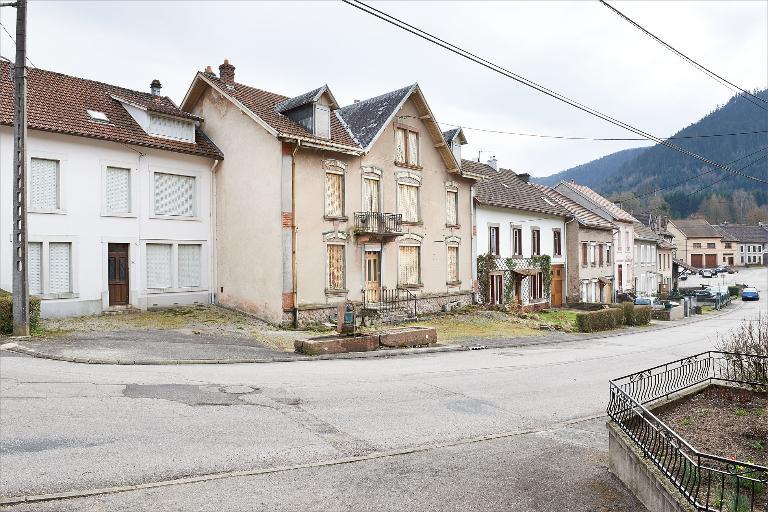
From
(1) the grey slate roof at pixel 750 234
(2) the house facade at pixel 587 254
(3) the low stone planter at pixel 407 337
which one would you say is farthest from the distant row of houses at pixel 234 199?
(1) the grey slate roof at pixel 750 234

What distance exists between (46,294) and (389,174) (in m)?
14.7

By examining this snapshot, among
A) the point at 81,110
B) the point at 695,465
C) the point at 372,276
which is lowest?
the point at 695,465

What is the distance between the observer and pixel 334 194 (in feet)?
76.9

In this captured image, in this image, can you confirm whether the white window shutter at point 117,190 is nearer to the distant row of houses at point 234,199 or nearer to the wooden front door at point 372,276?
the distant row of houses at point 234,199

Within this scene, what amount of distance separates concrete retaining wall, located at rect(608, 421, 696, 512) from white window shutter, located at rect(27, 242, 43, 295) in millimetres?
18913

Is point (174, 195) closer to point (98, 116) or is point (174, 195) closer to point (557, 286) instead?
point (98, 116)

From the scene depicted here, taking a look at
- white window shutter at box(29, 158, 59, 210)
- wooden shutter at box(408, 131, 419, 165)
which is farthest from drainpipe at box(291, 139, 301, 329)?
white window shutter at box(29, 158, 59, 210)

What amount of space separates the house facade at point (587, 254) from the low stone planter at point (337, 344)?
26421 mm

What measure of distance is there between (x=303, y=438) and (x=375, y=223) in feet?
54.1

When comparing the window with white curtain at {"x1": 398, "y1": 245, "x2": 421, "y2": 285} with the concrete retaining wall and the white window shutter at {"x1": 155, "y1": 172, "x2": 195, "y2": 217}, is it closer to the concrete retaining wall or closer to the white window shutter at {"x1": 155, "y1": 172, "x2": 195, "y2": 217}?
the white window shutter at {"x1": 155, "y1": 172, "x2": 195, "y2": 217}

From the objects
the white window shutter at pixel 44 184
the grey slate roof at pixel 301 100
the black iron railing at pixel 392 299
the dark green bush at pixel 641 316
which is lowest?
the dark green bush at pixel 641 316

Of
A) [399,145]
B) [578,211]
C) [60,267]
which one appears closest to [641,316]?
[578,211]

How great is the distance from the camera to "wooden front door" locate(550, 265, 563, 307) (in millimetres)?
38875

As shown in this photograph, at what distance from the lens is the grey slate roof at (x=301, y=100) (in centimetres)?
2264
